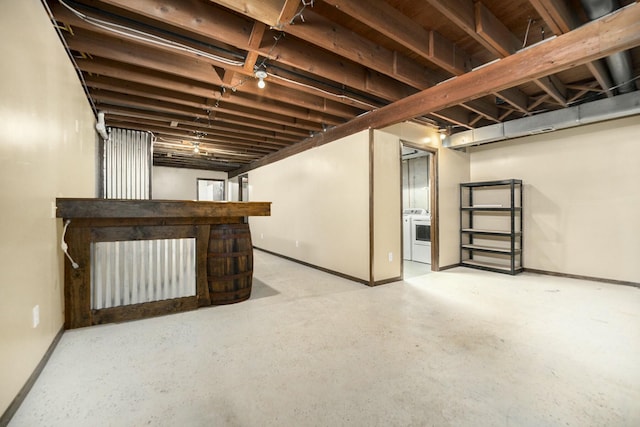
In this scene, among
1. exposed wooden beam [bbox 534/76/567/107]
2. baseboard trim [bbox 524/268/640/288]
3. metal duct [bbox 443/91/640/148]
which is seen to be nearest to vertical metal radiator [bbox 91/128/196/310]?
exposed wooden beam [bbox 534/76/567/107]

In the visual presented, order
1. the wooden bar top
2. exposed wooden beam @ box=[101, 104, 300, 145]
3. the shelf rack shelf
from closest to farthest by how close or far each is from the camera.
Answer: the wooden bar top
exposed wooden beam @ box=[101, 104, 300, 145]
the shelf rack shelf

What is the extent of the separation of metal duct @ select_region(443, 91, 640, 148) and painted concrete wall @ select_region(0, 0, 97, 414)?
5.07 m

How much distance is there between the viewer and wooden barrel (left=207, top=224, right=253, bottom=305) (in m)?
2.80

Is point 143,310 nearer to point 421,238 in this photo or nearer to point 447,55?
point 447,55

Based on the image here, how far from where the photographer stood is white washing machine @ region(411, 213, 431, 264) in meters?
5.18

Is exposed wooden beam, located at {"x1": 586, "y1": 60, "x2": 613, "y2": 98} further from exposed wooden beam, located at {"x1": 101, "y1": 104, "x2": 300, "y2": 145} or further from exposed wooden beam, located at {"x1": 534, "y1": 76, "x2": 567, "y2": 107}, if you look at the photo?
exposed wooden beam, located at {"x1": 101, "y1": 104, "x2": 300, "y2": 145}

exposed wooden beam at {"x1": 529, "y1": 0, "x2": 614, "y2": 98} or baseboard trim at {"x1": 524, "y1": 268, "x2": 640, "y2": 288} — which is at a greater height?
exposed wooden beam at {"x1": 529, "y1": 0, "x2": 614, "y2": 98}

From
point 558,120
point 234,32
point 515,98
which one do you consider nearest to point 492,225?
point 558,120

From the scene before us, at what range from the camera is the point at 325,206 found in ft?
15.1

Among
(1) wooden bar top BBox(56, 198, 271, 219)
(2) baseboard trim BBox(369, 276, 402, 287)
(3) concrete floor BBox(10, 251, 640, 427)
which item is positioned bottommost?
(3) concrete floor BBox(10, 251, 640, 427)

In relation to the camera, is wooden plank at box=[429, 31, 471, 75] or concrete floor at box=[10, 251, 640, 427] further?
wooden plank at box=[429, 31, 471, 75]

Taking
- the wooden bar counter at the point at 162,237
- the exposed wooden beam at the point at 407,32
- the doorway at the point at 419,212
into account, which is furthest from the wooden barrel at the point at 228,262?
the doorway at the point at 419,212

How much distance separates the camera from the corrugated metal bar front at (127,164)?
13.7 feet

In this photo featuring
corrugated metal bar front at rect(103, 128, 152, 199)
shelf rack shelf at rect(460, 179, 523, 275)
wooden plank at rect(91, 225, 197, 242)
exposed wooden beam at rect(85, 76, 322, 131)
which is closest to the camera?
wooden plank at rect(91, 225, 197, 242)
